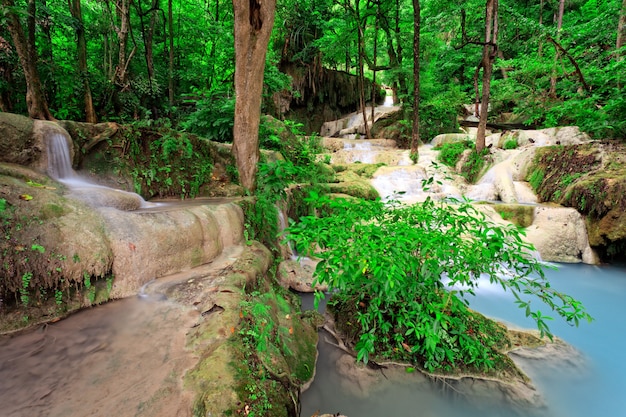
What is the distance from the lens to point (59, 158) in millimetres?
4098

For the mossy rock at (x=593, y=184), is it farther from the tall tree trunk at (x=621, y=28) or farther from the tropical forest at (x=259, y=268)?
the tall tree trunk at (x=621, y=28)

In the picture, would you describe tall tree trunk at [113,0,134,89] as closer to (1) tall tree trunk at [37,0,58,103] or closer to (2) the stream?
(1) tall tree trunk at [37,0,58,103]

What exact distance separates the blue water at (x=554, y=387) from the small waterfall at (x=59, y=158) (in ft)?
14.2

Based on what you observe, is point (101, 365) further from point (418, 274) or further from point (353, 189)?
point (353, 189)

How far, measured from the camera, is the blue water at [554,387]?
99.7 inches

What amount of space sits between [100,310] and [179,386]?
4.36 feet

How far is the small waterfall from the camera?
4.01 metres

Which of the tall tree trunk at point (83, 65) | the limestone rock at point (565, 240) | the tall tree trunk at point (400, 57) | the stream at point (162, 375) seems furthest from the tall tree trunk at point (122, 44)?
the tall tree trunk at point (400, 57)

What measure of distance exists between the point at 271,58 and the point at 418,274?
9401mm

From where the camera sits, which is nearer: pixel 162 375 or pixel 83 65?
pixel 162 375

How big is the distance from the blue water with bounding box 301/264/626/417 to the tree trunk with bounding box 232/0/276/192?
3.64m

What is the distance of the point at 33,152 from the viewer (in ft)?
12.6

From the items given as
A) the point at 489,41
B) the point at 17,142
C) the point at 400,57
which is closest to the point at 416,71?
the point at 489,41

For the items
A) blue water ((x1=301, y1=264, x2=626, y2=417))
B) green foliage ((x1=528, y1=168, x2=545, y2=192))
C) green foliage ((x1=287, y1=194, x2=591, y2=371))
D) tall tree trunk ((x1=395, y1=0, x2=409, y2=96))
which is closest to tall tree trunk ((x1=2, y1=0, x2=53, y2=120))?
green foliage ((x1=287, y1=194, x2=591, y2=371))
